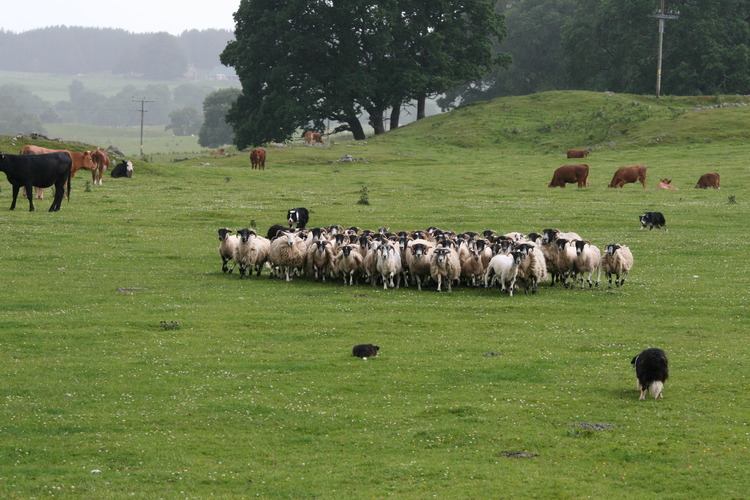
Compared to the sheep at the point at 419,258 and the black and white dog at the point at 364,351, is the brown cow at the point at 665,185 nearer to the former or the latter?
the sheep at the point at 419,258

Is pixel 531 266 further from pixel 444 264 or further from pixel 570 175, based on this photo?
pixel 570 175

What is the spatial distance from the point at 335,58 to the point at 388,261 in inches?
2380

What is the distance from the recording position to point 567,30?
9869 centimetres

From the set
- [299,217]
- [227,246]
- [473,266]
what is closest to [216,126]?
[299,217]

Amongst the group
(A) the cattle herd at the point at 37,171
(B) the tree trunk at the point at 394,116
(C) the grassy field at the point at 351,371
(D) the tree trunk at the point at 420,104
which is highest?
(D) the tree trunk at the point at 420,104

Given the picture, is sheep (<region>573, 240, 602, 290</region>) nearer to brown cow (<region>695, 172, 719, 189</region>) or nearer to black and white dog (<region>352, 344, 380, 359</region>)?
black and white dog (<region>352, 344, 380, 359</region>)

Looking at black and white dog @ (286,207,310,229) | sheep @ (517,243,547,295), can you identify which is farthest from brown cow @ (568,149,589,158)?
sheep @ (517,243,547,295)

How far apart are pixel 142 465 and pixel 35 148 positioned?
1519 inches

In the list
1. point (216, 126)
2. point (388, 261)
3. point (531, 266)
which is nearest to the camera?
point (531, 266)

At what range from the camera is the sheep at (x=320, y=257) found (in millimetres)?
28155

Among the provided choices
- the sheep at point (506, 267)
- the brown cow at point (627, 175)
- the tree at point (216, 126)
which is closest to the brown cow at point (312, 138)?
the brown cow at point (627, 175)

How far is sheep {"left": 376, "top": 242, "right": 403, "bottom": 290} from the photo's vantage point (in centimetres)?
2709

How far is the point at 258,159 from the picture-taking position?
63812mm

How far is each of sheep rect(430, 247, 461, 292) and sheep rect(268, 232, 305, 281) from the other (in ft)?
13.2
